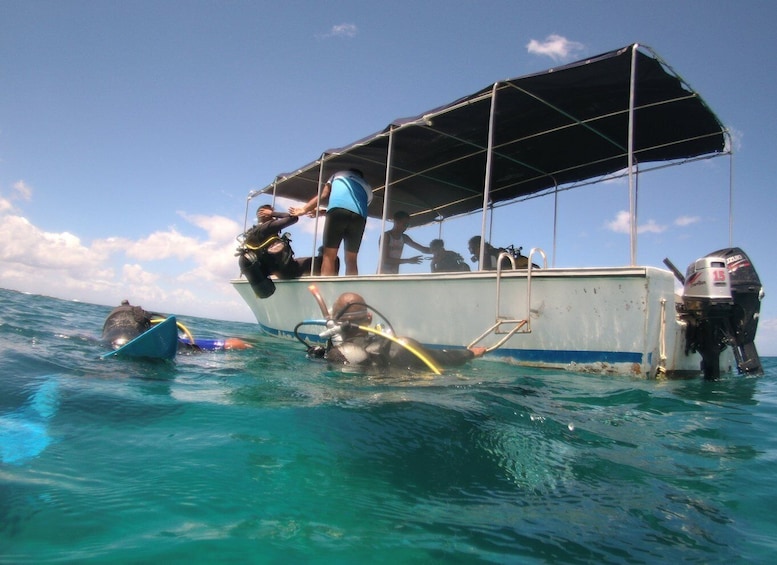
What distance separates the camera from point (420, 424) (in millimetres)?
2133

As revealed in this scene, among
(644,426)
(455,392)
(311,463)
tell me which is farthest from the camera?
(455,392)

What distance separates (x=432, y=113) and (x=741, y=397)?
14.1 ft

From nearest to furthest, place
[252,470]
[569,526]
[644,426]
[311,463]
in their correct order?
1. [569,526]
2. [252,470]
3. [311,463]
4. [644,426]

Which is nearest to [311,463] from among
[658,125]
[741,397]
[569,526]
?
[569,526]

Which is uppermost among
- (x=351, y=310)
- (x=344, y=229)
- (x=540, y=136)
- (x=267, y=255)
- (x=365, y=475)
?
(x=540, y=136)

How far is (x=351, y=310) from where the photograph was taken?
4.12m

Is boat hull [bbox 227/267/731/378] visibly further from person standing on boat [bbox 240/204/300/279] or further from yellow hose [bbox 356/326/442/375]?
person standing on boat [bbox 240/204/300/279]

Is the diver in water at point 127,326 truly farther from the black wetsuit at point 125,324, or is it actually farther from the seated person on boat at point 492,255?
the seated person on boat at point 492,255

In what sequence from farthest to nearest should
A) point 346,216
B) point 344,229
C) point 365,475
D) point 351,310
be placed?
1. point 344,229
2. point 346,216
3. point 351,310
4. point 365,475

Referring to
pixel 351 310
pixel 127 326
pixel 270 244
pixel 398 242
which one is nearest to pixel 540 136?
pixel 398 242

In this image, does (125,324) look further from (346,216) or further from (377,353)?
(346,216)

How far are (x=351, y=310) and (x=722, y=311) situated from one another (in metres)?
3.40

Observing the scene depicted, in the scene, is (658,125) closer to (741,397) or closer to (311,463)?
(741,397)

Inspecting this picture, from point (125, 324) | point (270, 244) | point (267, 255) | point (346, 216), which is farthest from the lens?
point (267, 255)
